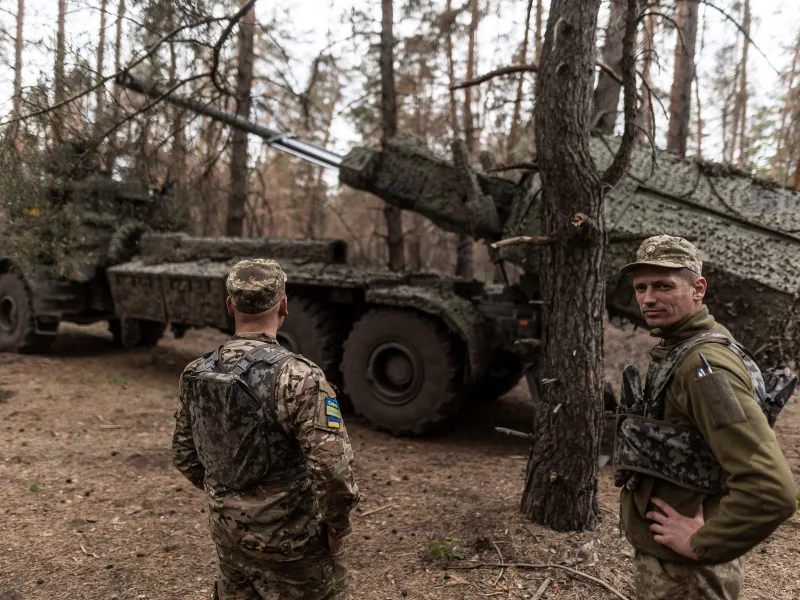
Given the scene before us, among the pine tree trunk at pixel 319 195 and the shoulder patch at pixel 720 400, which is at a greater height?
the pine tree trunk at pixel 319 195

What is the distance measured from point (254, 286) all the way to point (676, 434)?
1.33 m

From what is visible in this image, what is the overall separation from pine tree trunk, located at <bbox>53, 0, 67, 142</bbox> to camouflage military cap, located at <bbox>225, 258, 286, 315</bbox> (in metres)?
3.26

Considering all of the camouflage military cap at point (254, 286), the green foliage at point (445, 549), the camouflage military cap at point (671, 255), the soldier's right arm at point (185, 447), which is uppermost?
the camouflage military cap at point (671, 255)

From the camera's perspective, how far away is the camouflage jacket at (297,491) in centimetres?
182

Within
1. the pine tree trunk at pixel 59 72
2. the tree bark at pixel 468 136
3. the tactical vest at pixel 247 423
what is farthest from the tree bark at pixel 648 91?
the tree bark at pixel 468 136

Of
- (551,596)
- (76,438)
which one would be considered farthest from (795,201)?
(76,438)

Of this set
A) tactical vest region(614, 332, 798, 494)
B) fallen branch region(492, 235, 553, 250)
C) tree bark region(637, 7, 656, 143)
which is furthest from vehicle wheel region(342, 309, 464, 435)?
tactical vest region(614, 332, 798, 494)

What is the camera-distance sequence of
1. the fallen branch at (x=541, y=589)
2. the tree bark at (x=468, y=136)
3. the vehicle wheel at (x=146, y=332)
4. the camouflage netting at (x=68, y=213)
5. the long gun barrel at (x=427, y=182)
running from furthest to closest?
the tree bark at (x=468, y=136) → the vehicle wheel at (x=146, y=332) → the long gun barrel at (x=427, y=182) → the camouflage netting at (x=68, y=213) → the fallen branch at (x=541, y=589)

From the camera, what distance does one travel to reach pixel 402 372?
559cm

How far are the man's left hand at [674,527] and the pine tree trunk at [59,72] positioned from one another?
4.55 m

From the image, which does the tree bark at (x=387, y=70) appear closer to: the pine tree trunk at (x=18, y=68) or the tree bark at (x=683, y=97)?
the tree bark at (x=683, y=97)

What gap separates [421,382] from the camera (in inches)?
213

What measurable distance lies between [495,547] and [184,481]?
7.41 feet

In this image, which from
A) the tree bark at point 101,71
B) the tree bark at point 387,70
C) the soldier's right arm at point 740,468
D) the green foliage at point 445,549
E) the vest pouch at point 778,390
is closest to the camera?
the soldier's right arm at point 740,468
